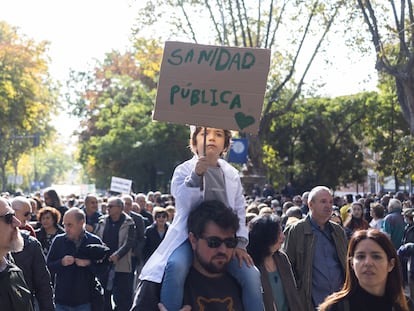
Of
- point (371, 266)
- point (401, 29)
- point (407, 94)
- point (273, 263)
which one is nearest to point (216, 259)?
point (371, 266)

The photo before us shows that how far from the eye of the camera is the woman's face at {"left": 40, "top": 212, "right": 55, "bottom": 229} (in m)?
10.9

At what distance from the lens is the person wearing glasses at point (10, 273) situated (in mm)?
5492

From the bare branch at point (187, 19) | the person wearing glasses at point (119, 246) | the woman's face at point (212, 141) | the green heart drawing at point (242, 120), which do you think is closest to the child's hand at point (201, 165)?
the woman's face at point (212, 141)

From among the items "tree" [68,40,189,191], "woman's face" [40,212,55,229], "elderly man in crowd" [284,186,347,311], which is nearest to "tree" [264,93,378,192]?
"tree" [68,40,189,191]

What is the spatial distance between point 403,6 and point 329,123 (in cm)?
2866

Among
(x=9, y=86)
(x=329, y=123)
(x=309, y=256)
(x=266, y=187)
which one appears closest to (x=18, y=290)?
(x=309, y=256)

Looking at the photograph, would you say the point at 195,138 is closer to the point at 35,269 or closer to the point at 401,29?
the point at 35,269

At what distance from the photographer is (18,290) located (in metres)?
5.59

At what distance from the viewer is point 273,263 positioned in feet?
23.5

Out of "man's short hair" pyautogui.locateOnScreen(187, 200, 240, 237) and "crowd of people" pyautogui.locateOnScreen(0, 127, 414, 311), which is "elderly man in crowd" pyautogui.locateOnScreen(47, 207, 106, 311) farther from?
"man's short hair" pyautogui.locateOnScreen(187, 200, 240, 237)

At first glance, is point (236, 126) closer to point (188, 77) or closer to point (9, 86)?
point (188, 77)

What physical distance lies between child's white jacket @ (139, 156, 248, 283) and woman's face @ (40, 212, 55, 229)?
5713mm

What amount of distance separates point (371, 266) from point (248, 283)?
0.69m

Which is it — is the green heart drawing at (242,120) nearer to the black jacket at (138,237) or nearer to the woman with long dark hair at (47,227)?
the woman with long dark hair at (47,227)
